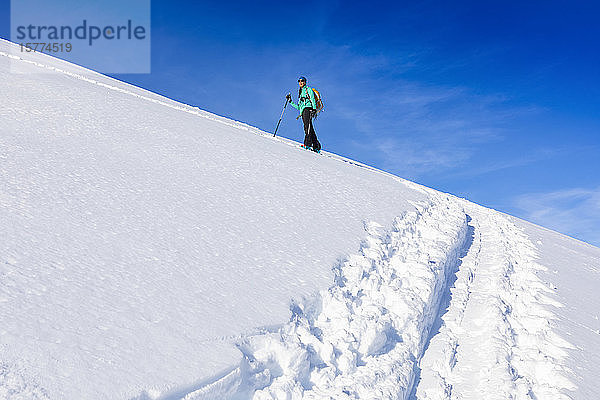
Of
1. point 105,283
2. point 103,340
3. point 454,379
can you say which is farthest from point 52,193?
point 454,379

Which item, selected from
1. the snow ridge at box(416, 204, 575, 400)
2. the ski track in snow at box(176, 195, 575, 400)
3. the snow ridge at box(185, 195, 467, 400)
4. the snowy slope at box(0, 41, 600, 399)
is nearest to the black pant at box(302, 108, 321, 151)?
the snowy slope at box(0, 41, 600, 399)

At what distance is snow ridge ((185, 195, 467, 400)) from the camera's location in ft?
9.18

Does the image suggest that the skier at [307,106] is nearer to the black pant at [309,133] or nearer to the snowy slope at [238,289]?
the black pant at [309,133]

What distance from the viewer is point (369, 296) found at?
4.09 meters

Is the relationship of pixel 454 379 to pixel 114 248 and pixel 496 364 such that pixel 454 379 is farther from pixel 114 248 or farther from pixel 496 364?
pixel 114 248

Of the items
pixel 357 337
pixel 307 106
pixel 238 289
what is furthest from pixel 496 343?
pixel 307 106

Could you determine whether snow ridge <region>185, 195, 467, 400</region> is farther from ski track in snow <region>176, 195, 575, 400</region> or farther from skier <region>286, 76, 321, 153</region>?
skier <region>286, 76, 321, 153</region>

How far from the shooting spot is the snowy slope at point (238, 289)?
7.80ft

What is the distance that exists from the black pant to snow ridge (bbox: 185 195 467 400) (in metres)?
6.44

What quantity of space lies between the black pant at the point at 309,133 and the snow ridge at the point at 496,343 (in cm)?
628

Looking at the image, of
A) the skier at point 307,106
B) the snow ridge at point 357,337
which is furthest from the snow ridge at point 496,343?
the skier at point 307,106

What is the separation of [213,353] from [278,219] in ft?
8.14

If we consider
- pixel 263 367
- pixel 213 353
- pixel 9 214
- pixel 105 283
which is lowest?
pixel 263 367

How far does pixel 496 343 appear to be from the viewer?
12.8ft
